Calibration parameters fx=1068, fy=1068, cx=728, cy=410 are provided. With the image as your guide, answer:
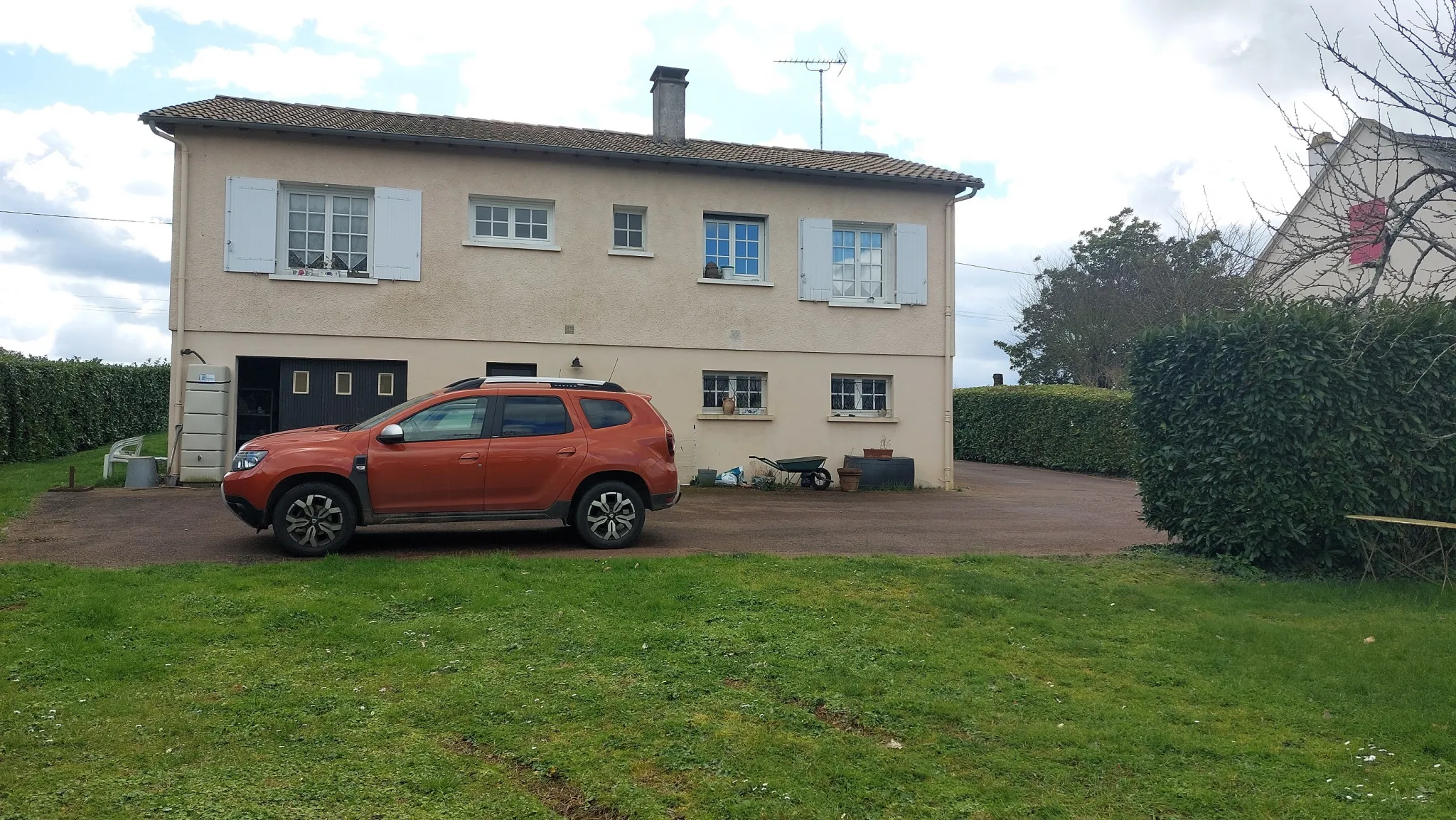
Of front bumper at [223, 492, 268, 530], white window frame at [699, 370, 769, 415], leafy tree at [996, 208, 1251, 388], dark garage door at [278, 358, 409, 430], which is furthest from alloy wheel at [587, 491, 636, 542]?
leafy tree at [996, 208, 1251, 388]

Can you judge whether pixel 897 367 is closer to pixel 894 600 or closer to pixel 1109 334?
pixel 894 600

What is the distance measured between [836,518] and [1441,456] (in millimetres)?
6695

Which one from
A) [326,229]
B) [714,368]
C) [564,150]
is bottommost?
[714,368]

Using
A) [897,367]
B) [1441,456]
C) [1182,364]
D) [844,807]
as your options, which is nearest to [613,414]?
[1182,364]

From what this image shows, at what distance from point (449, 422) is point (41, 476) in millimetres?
10865

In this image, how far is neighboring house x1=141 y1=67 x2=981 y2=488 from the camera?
54.1ft

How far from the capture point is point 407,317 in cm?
1703

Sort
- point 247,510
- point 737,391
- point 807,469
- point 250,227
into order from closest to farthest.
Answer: point 247,510
point 250,227
point 807,469
point 737,391

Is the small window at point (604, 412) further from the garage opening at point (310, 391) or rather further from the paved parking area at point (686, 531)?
the garage opening at point (310, 391)

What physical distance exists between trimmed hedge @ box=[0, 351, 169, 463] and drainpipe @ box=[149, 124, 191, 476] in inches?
208

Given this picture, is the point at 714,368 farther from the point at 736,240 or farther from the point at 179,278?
the point at 179,278

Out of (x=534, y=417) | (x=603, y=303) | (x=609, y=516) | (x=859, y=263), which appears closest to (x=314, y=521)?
(x=534, y=417)

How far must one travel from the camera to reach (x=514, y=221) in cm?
1783

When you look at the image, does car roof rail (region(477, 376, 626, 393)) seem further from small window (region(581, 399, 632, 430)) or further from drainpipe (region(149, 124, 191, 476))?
drainpipe (region(149, 124, 191, 476))
